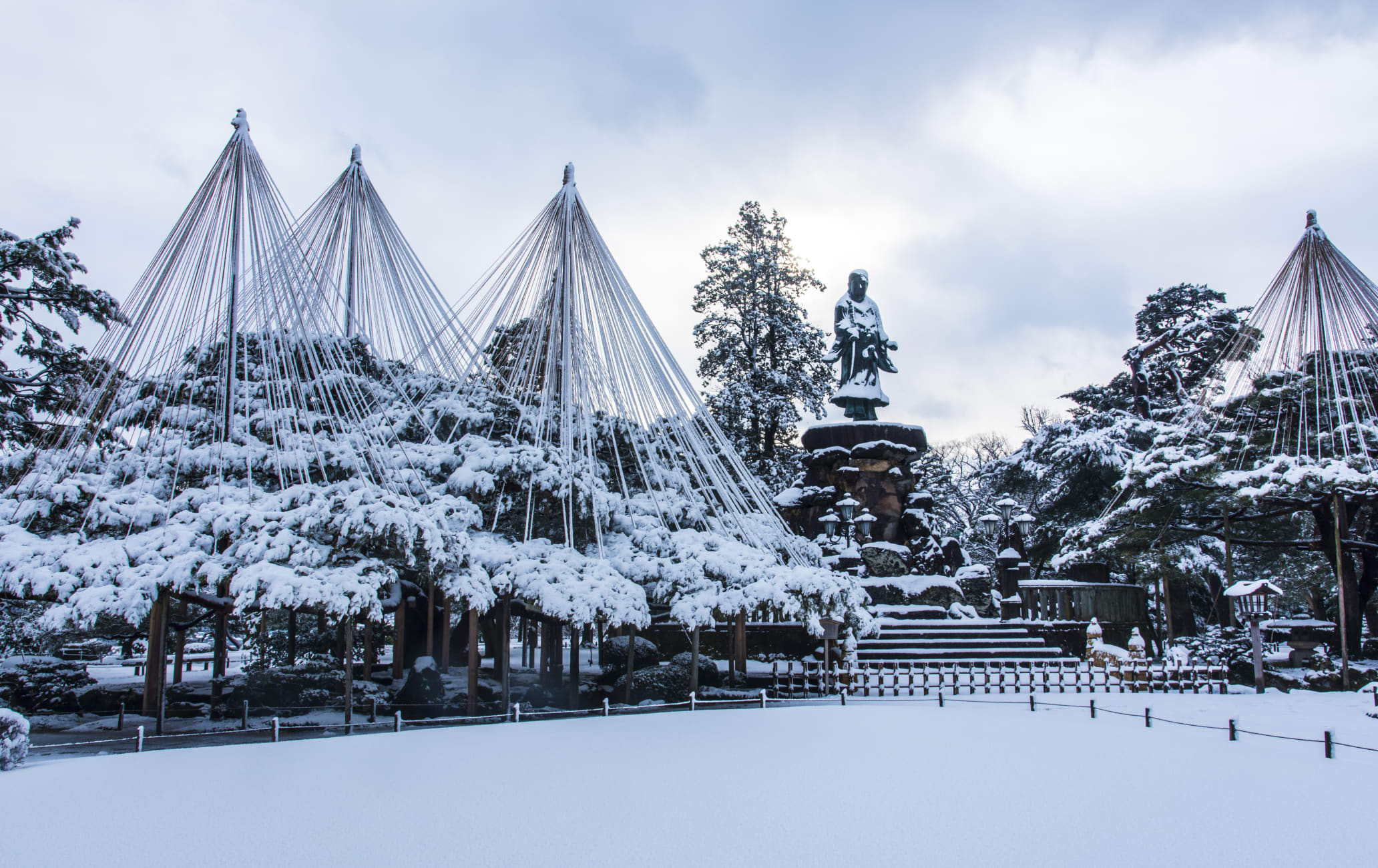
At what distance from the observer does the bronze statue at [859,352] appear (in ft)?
69.6

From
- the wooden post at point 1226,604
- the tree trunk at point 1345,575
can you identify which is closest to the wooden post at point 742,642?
the wooden post at point 1226,604

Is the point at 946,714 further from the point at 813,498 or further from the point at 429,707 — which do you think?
the point at 813,498

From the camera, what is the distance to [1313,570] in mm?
17656

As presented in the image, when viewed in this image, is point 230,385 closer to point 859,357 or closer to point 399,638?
point 399,638

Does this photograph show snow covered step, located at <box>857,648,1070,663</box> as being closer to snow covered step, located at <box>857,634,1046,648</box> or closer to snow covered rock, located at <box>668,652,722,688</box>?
snow covered step, located at <box>857,634,1046,648</box>

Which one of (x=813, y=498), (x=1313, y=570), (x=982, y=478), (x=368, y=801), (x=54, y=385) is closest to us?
(x=368, y=801)

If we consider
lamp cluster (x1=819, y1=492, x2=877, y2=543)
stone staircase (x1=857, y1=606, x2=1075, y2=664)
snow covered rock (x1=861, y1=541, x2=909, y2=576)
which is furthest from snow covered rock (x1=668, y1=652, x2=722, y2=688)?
snow covered rock (x1=861, y1=541, x2=909, y2=576)

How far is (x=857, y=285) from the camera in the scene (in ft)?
72.8

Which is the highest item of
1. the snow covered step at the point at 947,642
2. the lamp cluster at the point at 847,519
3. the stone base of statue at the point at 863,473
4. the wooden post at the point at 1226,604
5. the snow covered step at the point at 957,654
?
the stone base of statue at the point at 863,473

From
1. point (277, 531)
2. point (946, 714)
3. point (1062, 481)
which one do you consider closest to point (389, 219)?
point (277, 531)

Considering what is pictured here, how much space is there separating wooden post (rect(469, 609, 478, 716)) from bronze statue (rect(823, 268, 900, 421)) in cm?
1415

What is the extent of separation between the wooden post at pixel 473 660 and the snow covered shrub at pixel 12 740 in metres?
3.79

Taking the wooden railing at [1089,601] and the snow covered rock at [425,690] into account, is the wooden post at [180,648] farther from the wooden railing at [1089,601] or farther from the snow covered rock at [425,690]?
the wooden railing at [1089,601]

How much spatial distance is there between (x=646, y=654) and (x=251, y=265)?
893 centimetres
